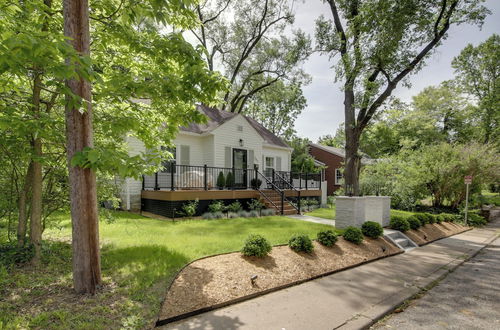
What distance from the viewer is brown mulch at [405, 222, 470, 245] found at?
28.2 ft

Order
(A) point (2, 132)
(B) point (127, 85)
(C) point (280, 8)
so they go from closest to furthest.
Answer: (A) point (2, 132), (B) point (127, 85), (C) point (280, 8)

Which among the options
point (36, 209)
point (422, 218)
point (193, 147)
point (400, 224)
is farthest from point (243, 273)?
point (193, 147)

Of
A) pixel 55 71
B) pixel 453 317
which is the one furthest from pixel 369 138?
pixel 55 71

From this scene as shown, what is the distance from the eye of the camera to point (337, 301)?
3.84 meters

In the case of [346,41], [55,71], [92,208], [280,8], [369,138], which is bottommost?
[92,208]

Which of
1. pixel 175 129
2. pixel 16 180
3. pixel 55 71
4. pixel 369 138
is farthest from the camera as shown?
pixel 369 138

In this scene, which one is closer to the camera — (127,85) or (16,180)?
(127,85)

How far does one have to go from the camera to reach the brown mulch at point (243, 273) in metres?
3.51

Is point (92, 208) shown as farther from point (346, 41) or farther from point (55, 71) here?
point (346, 41)

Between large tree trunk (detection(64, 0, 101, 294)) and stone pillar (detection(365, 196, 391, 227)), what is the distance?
7890 millimetres

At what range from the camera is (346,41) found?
1011 centimetres

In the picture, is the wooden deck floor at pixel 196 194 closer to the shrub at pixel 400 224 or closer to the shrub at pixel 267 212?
the shrub at pixel 267 212

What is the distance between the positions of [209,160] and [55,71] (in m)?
11.1

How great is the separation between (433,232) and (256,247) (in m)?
8.46
